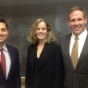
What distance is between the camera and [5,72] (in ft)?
7.06

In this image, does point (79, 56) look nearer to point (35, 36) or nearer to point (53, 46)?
point (53, 46)

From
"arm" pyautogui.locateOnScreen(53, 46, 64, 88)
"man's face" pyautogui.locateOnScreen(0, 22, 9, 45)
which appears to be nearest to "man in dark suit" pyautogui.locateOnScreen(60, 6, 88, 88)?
"arm" pyautogui.locateOnScreen(53, 46, 64, 88)

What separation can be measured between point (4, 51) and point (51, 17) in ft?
3.09

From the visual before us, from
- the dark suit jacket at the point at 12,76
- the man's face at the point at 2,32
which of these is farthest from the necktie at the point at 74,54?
the man's face at the point at 2,32

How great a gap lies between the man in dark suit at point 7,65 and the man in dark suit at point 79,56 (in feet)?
1.79

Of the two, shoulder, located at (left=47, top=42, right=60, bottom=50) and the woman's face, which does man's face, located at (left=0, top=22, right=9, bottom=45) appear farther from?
shoulder, located at (left=47, top=42, right=60, bottom=50)

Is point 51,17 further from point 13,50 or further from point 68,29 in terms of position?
point 13,50

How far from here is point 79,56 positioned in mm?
2113

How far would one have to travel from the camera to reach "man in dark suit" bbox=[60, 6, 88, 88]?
6.83ft

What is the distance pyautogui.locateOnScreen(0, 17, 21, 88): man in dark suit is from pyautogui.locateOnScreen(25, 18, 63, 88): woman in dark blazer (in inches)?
7.8

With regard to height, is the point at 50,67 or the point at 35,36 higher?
the point at 35,36

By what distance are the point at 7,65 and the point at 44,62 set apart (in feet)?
1.40

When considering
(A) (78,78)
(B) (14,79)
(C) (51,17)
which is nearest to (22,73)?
(B) (14,79)

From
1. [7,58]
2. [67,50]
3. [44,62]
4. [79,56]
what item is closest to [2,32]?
[7,58]
